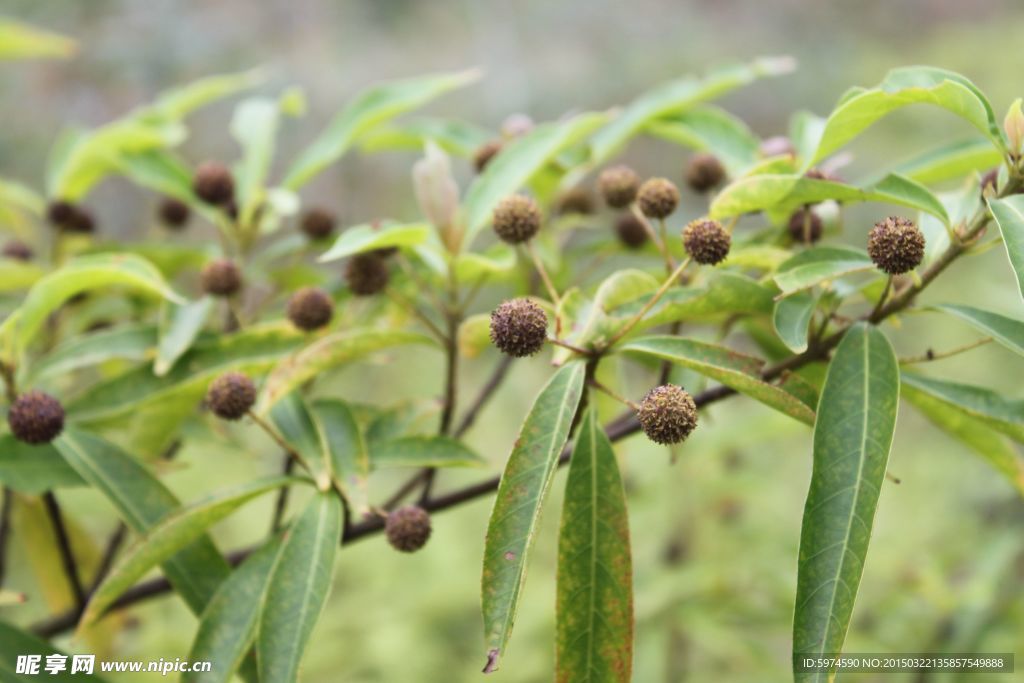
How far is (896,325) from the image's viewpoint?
1377 millimetres

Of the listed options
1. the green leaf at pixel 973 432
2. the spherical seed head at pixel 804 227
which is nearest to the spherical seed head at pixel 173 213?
the spherical seed head at pixel 804 227

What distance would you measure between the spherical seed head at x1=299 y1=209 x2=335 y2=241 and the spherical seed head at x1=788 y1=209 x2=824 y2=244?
954 mm

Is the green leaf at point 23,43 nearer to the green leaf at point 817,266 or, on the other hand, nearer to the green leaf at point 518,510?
the green leaf at point 518,510

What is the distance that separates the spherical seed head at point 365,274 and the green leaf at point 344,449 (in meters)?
0.23

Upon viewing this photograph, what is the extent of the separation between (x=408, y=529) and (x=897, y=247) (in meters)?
0.78

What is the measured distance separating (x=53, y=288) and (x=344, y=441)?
541 mm

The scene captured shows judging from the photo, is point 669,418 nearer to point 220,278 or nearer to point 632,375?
point 220,278

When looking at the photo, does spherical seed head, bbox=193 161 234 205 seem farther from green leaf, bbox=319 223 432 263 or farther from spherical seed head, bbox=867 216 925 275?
spherical seed head, bbox=867 216 925 275

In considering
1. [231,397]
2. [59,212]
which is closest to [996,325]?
[231,397]

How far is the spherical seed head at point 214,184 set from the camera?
1872 millimetres

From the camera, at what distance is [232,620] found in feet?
4.41

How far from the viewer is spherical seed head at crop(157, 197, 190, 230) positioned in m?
2.14

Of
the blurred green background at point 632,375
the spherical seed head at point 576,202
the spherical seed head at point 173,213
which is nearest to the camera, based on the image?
the spherical seed head at point 576,202

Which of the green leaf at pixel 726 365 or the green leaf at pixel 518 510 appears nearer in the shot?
the green leaf at pixel 518 510
